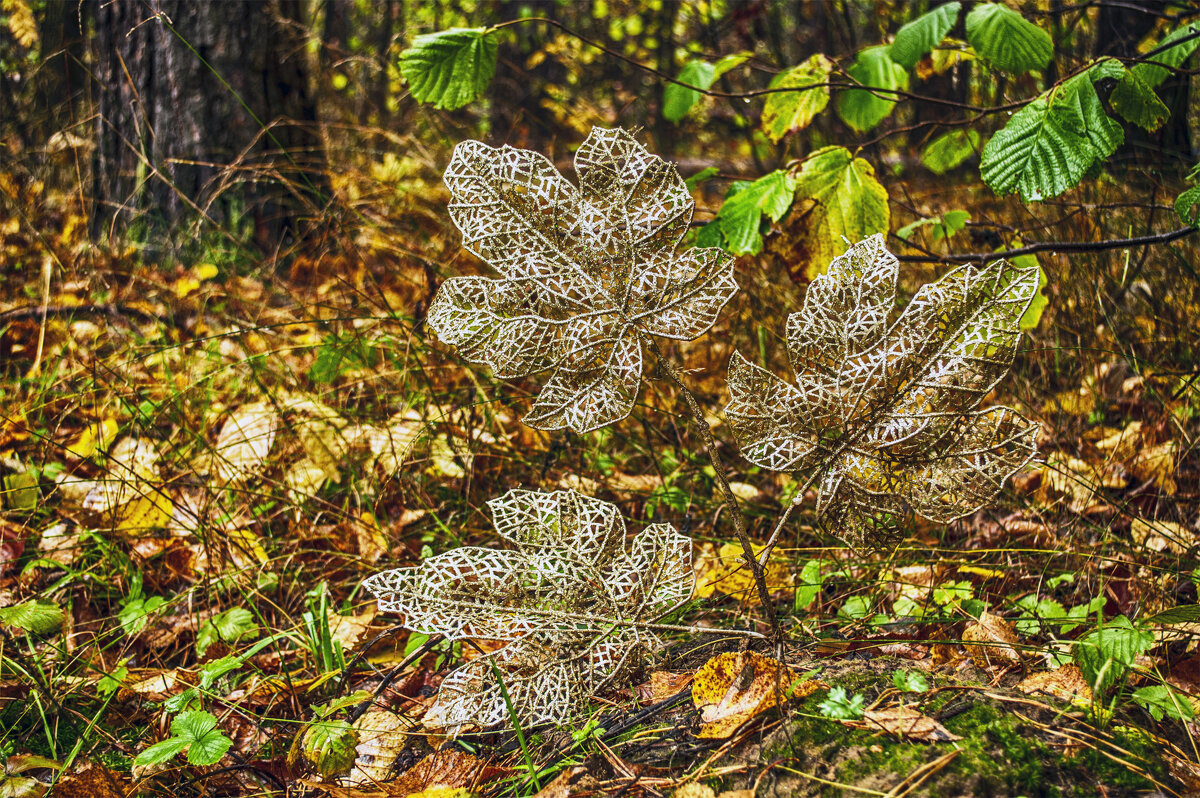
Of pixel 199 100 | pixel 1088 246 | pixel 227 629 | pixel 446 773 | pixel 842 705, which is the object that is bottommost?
pixel 227 629

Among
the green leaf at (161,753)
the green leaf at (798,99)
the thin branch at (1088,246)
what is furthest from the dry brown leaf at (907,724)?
the green leaf at (798,99)

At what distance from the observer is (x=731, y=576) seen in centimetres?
146

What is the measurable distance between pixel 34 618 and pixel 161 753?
532 mm

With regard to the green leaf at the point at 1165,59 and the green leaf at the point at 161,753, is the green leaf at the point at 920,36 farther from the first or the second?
the green leaf at the point at 161,753

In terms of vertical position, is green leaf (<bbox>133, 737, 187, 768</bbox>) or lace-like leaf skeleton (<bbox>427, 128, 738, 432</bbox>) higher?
lace-like leaf skeleton (<bbox>427, 128, 738, 432</bbox>)

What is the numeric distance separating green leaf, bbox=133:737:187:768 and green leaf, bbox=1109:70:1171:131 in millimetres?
1888

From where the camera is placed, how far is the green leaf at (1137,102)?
135 cm

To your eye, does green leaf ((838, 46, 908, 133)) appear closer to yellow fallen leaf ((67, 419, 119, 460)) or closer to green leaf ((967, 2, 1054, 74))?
green leaf ((967, 2, 1054, 74))

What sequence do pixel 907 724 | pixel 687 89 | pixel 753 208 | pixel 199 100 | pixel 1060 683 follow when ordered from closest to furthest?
pixel 907 724, pixel 1060 683, pixel 753 208, pixel 687 89, pixel 199 100

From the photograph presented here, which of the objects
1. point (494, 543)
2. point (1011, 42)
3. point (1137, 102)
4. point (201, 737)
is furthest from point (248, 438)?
point (1137, 102)

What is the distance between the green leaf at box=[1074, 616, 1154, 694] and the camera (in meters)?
1.00

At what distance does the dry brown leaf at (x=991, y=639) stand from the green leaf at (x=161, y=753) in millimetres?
1202

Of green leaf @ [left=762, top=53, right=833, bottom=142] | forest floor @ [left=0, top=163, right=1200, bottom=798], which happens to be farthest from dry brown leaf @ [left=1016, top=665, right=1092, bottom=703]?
green leaf @ [left=762, top=53, right=833, bottom=142]

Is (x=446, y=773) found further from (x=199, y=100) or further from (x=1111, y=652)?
(x=199, y=100)
